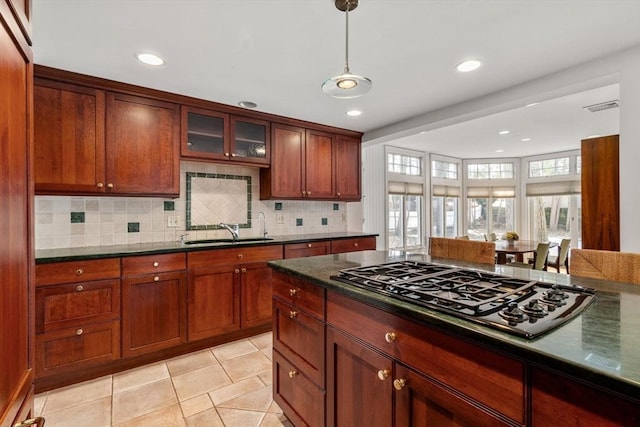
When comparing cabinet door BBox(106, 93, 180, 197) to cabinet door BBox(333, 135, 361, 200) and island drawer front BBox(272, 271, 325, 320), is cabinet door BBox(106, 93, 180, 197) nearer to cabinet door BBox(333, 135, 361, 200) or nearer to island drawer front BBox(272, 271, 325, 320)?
island drawer front BBox(272, 271, 325, 320)

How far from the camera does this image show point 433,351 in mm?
1000

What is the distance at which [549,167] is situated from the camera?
676cm

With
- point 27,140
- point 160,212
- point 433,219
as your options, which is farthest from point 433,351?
point 433,219

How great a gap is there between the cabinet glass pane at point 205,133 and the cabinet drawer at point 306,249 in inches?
50.7

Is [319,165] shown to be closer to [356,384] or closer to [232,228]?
[232,228]

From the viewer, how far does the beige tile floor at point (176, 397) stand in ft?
6.36

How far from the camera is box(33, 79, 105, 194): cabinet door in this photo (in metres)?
2.40

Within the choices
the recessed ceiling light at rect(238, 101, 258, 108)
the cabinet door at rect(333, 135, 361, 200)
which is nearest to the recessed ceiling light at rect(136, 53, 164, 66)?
the recessed ceiling light at rect(238, 101, 258, 108)

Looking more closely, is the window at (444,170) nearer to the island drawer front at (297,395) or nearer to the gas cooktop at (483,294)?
the gas cooktop at (483,294)

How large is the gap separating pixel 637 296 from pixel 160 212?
3.53 metres

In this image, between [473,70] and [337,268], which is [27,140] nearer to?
[337,268]

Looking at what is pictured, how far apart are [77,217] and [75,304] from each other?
2.93 feet

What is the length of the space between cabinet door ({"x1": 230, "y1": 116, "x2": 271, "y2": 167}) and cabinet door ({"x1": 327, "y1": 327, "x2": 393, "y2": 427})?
248 cm

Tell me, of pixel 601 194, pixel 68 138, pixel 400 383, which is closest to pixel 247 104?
pixel 68 138
